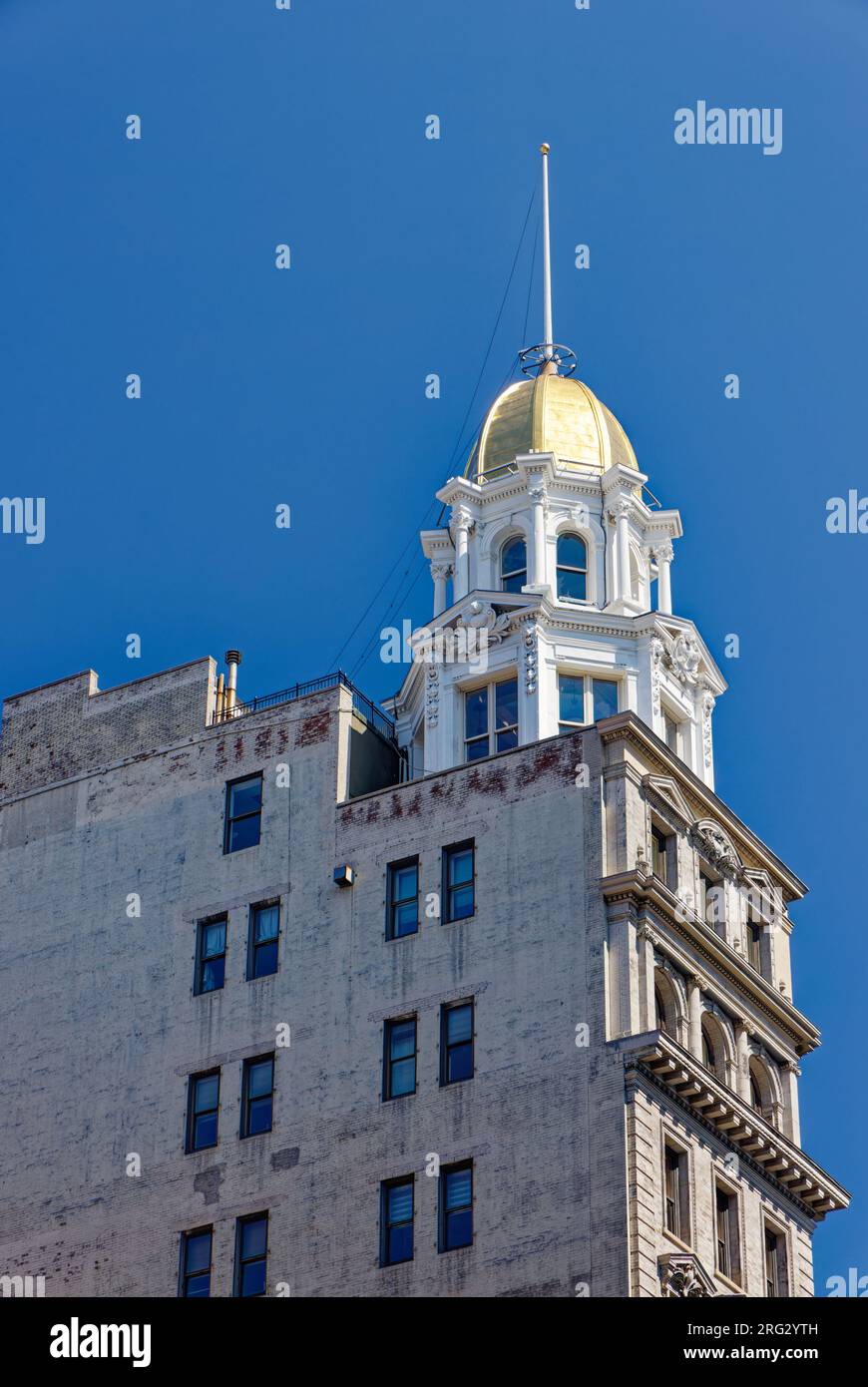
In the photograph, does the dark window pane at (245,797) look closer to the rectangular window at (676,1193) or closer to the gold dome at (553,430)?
the gold dome at (553,430)

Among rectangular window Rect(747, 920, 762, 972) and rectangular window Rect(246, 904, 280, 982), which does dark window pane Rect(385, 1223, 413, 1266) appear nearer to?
rectangular window Rect(246, 904, 280, 982)

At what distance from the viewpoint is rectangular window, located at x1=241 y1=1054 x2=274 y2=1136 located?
256 ft

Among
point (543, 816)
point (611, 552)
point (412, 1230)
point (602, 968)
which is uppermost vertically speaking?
point (611, 552)

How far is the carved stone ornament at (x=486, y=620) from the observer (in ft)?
288

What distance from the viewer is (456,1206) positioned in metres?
73.5

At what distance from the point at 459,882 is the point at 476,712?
9.72 metres

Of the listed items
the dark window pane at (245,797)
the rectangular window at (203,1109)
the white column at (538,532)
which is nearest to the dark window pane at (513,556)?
the white column at (538,532)

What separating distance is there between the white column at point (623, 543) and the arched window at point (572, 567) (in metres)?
1.11

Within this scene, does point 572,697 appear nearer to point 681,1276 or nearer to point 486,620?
point 486,620

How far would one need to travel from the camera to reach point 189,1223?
77.1 metres

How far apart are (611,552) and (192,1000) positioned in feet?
68.1

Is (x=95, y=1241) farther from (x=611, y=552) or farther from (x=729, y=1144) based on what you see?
(x=611, y=552)

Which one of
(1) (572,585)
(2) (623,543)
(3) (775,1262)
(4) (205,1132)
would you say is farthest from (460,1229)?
(2) (623,543)

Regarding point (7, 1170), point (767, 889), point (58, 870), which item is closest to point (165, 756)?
point (58, 870)
